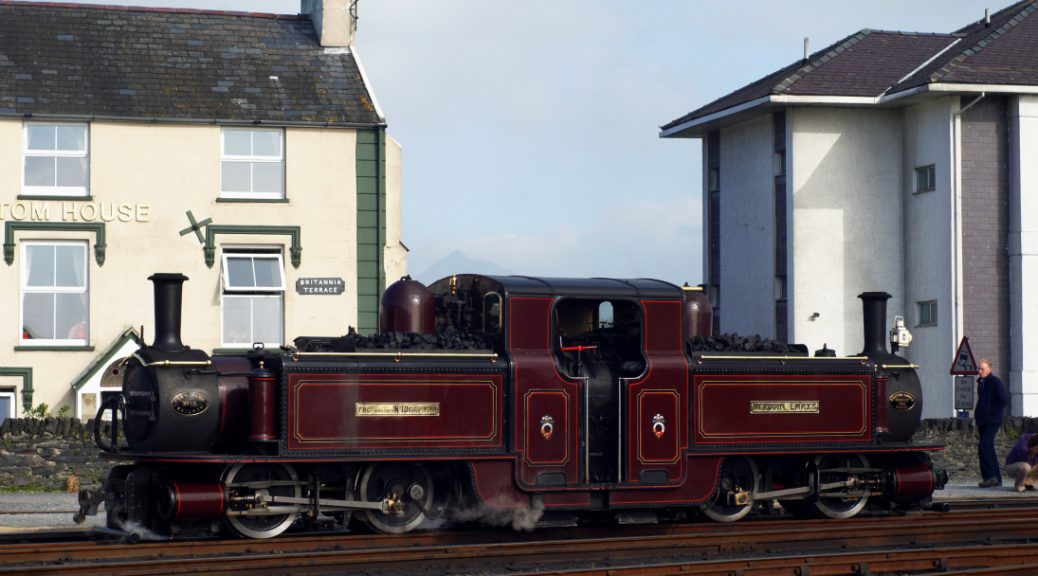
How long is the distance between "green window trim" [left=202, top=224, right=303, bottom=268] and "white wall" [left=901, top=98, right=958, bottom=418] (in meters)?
13.9

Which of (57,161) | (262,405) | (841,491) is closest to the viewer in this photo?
(262,405)

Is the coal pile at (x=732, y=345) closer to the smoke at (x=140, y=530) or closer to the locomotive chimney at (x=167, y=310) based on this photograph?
the locomotive chimney at (x=167, y=310)

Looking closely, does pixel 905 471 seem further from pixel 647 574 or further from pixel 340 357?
pixel 340 357

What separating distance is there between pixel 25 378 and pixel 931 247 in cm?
1876

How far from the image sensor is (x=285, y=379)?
12.8 meters

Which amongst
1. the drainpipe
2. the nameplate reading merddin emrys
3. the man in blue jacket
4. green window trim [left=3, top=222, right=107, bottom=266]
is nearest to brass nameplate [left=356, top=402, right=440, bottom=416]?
the man in blue jacket

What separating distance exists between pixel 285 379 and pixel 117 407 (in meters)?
2.00

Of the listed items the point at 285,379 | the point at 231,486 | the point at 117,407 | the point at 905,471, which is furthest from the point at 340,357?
the point at 905,471

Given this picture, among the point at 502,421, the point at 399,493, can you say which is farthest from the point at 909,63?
the point at 399,493

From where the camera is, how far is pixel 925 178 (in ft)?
104

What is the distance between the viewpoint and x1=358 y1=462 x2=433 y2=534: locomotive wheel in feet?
44.3

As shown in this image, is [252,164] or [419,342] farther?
[252,164]

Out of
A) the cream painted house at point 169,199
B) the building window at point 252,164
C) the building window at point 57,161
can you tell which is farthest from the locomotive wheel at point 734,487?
the building window at point 57,161

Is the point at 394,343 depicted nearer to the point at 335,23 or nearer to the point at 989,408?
the point at 989,408
